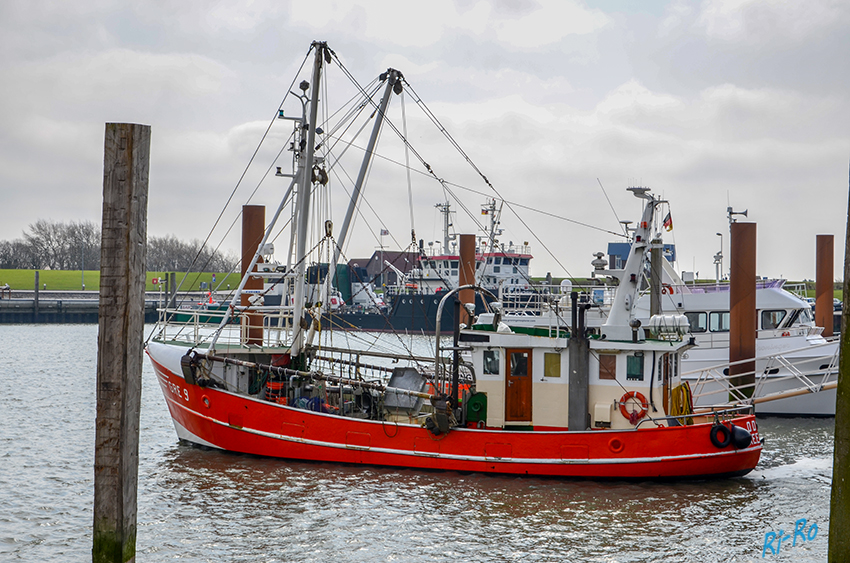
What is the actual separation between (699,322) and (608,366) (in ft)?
37.2

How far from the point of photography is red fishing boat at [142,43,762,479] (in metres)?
13.8

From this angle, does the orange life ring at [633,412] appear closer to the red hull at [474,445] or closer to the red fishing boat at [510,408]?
the red fishing boat at [510,408]

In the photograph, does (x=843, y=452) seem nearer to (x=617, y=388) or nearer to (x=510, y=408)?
(x=617, y=388)

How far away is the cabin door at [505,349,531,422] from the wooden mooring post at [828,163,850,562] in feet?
28.9

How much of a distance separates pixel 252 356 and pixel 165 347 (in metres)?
1.84

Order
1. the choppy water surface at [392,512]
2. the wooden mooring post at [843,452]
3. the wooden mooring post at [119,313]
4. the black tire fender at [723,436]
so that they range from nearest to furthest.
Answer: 1. the wooden mooring post at [843,452]
2. the wooden mooring post at [119,313]
3. the choppy water surface at [392,512]
4. the black tire fender at [723,436]

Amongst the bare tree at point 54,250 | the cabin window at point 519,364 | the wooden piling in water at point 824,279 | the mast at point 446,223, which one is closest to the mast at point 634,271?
the cabin window at point 519,364

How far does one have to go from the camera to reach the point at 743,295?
20.4 metres

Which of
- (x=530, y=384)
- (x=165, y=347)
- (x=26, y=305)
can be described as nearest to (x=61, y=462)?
(x=165, y=347)

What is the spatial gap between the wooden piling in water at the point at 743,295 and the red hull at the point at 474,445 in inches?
280

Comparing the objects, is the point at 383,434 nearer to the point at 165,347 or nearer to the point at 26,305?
the point at 165,347

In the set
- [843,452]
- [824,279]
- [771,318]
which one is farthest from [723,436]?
[824,279]

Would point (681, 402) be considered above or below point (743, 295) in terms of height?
below

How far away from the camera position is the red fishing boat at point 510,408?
13.8 metres
